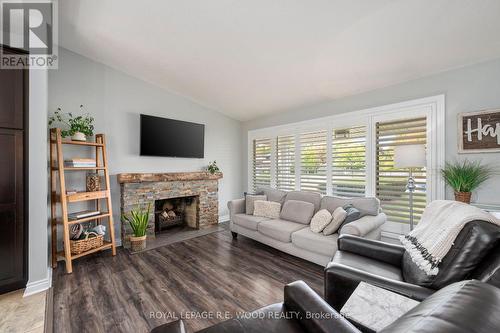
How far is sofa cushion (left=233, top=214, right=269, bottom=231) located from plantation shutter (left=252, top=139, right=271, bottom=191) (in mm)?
1385

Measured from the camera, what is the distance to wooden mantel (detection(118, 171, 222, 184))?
3.51m

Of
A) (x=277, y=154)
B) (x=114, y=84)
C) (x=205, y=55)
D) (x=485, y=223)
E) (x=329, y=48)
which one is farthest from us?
(x=277, y=154)

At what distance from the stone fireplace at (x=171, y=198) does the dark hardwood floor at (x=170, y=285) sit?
77 cm

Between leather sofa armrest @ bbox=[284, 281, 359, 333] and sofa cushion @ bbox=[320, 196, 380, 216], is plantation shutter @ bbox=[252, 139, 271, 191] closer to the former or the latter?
sofa cushion @ bbox=[320, 196, 380, 216]

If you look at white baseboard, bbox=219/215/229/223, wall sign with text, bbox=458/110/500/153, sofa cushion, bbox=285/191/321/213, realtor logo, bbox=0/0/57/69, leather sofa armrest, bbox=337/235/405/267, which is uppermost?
realtor logo, bbox=0/0/57/69

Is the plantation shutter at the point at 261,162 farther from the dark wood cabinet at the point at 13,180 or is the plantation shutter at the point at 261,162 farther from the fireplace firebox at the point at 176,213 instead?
the dark wood cabinet at the point at 13,180

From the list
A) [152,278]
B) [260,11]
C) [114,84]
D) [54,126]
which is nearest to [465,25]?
[260,11]

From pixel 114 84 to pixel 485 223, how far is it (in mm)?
4603

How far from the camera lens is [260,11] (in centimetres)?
214

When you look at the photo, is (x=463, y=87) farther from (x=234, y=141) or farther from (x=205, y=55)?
(x=234, y=141)

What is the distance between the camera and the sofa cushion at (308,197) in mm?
3372

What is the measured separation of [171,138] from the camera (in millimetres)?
4086

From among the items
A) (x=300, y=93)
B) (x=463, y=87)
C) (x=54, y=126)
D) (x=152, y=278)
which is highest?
(x=300, y=93)

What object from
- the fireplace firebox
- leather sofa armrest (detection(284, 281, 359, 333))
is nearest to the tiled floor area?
leather sofa armrest (detection(284, 281, 359, 333))
